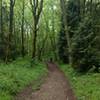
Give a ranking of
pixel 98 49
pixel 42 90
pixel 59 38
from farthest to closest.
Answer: pixel 59 38 → pixel 98 49 → pixel 42 90

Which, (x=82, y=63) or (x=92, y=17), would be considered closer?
(x=82, y=63)

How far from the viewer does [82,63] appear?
16578mm

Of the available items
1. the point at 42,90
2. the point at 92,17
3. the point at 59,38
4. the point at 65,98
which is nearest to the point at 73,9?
the point at 59,38

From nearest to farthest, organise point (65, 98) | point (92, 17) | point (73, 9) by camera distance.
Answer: point (65, 98) < point (92, 17) < point (73, 9)

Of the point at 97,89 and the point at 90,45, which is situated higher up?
the point at 90,45

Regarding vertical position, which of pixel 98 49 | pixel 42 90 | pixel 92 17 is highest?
pixel 92 17

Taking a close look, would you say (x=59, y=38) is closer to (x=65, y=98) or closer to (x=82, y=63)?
(x=82, y=63)

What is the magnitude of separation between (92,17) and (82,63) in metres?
4.04

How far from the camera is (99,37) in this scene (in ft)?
54.0

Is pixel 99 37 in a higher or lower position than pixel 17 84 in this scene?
higher

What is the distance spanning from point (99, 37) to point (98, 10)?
234 inches

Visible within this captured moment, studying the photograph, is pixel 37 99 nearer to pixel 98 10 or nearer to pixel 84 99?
pixel 84 99

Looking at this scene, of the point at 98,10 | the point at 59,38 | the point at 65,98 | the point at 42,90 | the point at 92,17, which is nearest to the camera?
the point at 65,98

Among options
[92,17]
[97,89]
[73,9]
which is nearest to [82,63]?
[92,17]
